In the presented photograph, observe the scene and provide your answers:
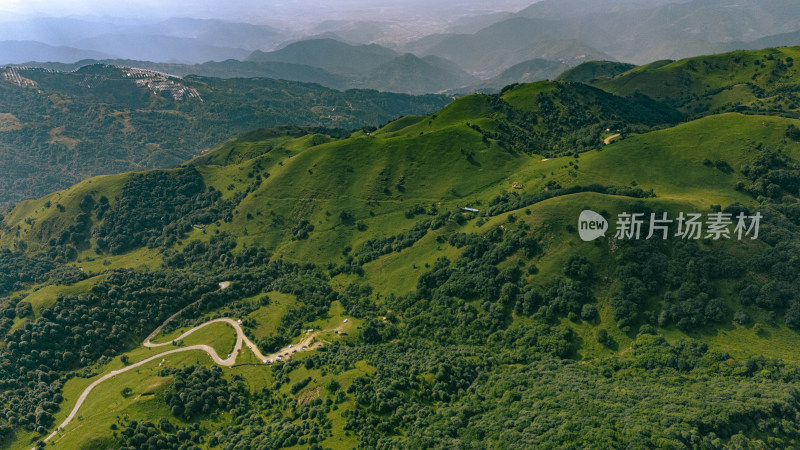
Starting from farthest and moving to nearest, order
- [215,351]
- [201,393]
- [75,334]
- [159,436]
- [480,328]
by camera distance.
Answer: [75,334]
[215,351]
[480,328]
[201,393]
[159,436]

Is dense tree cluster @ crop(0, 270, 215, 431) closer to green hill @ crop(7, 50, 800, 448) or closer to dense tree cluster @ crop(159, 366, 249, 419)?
green hill @ crop(7, 50, 800, 448)

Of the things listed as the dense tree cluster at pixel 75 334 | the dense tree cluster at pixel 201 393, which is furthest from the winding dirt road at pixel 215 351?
the dense tree cluster at pixel 201 393

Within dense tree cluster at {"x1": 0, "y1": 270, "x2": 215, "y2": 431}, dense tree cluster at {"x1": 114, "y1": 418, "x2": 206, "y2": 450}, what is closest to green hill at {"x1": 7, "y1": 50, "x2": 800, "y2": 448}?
dense tree cluster at {"x1": 114, "y1": 418, "x2": 206, "y2": 450}

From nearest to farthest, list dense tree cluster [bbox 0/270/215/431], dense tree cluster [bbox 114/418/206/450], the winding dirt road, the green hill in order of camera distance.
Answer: the green hill, dense tree cluster [bbox 114/418/206/450], dense tree cluster [bbox 0/270/215/431], the winding dirt road

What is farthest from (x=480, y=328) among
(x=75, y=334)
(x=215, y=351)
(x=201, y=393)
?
(x=75, y=334)

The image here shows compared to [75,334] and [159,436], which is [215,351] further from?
[75,334]

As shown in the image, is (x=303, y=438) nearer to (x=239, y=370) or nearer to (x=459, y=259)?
(x=239, y=370)

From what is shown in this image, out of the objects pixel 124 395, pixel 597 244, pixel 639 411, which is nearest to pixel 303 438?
pixel 124 395

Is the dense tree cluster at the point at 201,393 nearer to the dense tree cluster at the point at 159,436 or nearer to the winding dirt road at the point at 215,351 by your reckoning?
the dense tree cluster at the point at 159,436
